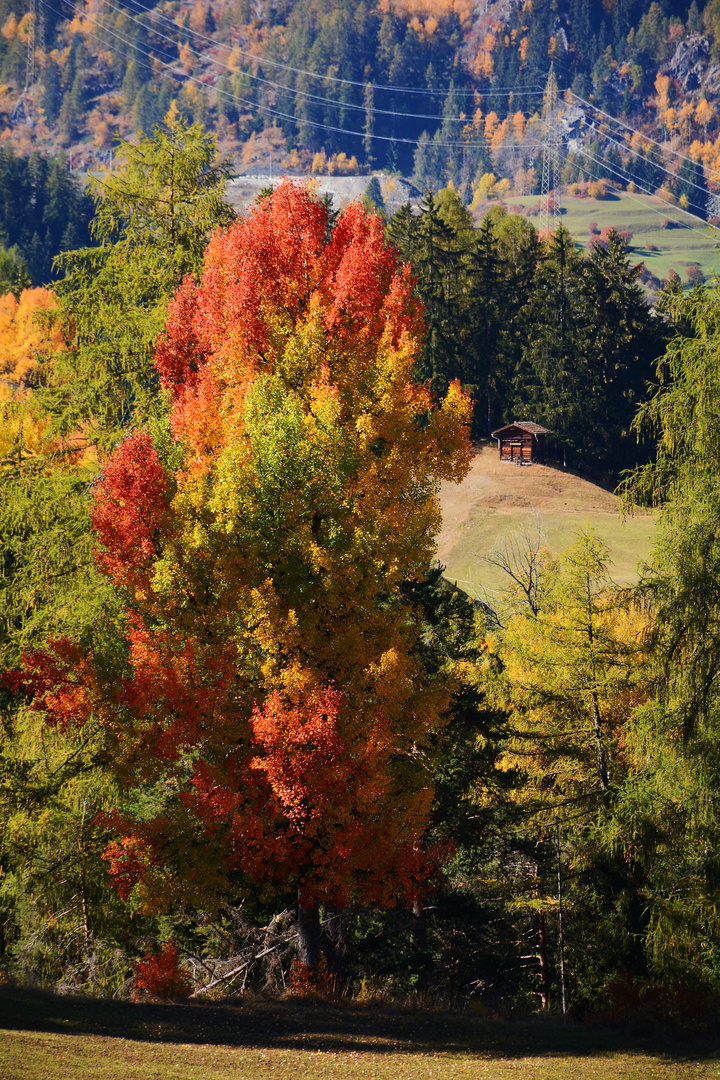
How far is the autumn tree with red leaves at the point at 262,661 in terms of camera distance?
1327 centimetres

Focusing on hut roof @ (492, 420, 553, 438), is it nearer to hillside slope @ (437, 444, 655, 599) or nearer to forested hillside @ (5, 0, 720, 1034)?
hillside slope @ (437, 444, 655, 599)

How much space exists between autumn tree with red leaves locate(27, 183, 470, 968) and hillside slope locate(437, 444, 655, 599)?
1123 inches

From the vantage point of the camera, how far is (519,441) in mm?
63812

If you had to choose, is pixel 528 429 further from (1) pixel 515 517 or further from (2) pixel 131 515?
(2) pixel 131 515

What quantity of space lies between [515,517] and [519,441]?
11.7 m

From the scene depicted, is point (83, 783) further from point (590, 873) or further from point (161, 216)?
point (161, 216)

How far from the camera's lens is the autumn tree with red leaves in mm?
13273

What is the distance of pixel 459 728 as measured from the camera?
60.8ft

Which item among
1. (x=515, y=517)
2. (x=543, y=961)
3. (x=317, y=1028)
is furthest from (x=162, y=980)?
(x=515, y=517)

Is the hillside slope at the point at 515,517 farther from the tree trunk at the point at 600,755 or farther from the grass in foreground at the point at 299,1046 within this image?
the grass in foreground at the point at 299,1046

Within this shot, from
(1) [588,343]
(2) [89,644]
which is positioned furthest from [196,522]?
(1) [588,343]

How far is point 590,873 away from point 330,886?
19.6 feet

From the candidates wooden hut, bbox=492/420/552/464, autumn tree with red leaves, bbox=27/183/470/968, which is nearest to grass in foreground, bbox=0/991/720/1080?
autumn tree with red leaves, bbox=27/183/470/968

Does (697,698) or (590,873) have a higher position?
(697,698)
